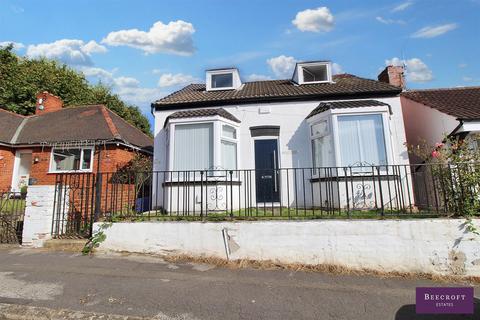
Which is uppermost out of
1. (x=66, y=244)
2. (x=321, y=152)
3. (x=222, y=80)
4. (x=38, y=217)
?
(x=222, y=80)

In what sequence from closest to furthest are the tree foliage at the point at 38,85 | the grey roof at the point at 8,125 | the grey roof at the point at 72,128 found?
the grey roof at the point at 72,128, the grey roof at the point at 8,125, the tree foliage at the point at 38,85

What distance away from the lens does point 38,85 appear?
2134 cm

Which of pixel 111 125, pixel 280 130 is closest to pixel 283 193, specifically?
pixel 280 130

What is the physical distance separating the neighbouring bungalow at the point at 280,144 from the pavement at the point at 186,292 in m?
2.92

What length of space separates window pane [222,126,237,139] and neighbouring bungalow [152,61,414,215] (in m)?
0.03

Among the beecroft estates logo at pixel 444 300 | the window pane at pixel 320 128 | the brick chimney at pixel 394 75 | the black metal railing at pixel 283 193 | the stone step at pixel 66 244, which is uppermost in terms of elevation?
the brick chimney at pixel 394 75

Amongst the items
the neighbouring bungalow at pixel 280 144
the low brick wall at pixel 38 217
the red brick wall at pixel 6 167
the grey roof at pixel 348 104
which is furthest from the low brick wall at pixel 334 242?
the red brick wall at pixel 6 167

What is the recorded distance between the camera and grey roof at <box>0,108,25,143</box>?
14.0 metres

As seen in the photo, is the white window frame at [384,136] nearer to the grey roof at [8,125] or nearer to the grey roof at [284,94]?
the grey roof at [284,94]

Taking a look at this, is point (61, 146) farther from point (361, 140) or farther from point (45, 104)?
point (361, 140)

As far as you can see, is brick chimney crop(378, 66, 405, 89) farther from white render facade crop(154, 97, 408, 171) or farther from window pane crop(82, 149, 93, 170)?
window pane crop(82, 149, 93, 170)

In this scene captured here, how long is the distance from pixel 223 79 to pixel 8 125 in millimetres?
12629

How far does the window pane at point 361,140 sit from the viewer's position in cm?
857


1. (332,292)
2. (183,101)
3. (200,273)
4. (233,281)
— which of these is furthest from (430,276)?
(183,101)
